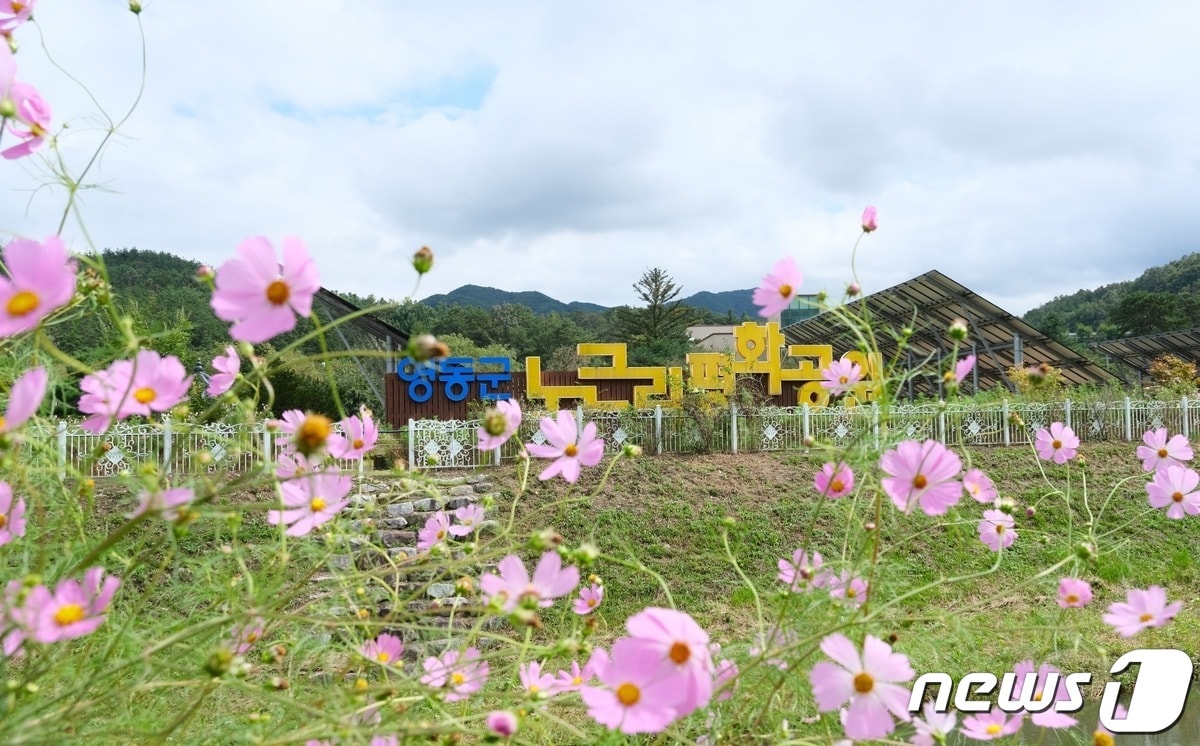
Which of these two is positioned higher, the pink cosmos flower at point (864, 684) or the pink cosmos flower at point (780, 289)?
the pink cosmos flower at point (780, 289)

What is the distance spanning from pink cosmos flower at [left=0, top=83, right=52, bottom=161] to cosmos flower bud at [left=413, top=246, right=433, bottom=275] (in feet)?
1.40

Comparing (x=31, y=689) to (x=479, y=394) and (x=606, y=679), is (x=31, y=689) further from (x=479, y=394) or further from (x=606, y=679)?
(x=479, y=394)

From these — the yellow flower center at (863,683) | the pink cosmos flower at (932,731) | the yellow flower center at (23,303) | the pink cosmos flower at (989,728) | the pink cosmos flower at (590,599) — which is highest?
the yellow flower center at (23,303)

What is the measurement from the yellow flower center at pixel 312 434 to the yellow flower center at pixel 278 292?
137 millimetres

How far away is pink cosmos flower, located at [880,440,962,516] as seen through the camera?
85 cm

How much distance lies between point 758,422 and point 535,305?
72905 mm

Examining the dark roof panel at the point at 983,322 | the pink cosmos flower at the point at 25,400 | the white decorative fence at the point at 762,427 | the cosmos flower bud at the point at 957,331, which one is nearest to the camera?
the pink cosmos flower at the point at 25,400

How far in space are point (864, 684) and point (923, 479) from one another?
0.80ft

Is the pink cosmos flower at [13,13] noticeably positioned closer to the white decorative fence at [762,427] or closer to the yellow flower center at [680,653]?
the yellow flower center at [680,653]

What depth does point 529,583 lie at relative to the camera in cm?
72

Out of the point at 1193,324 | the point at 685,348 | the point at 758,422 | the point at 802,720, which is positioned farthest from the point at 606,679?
the point at 1193,324

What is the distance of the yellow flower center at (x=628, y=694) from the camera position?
1.89 feet

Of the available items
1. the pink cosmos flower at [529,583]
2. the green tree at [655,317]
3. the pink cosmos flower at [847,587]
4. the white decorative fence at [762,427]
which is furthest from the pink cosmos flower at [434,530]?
the green tree at [655,317]

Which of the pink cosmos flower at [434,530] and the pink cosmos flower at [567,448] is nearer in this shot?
the pink cosmos flower at [567,448]
